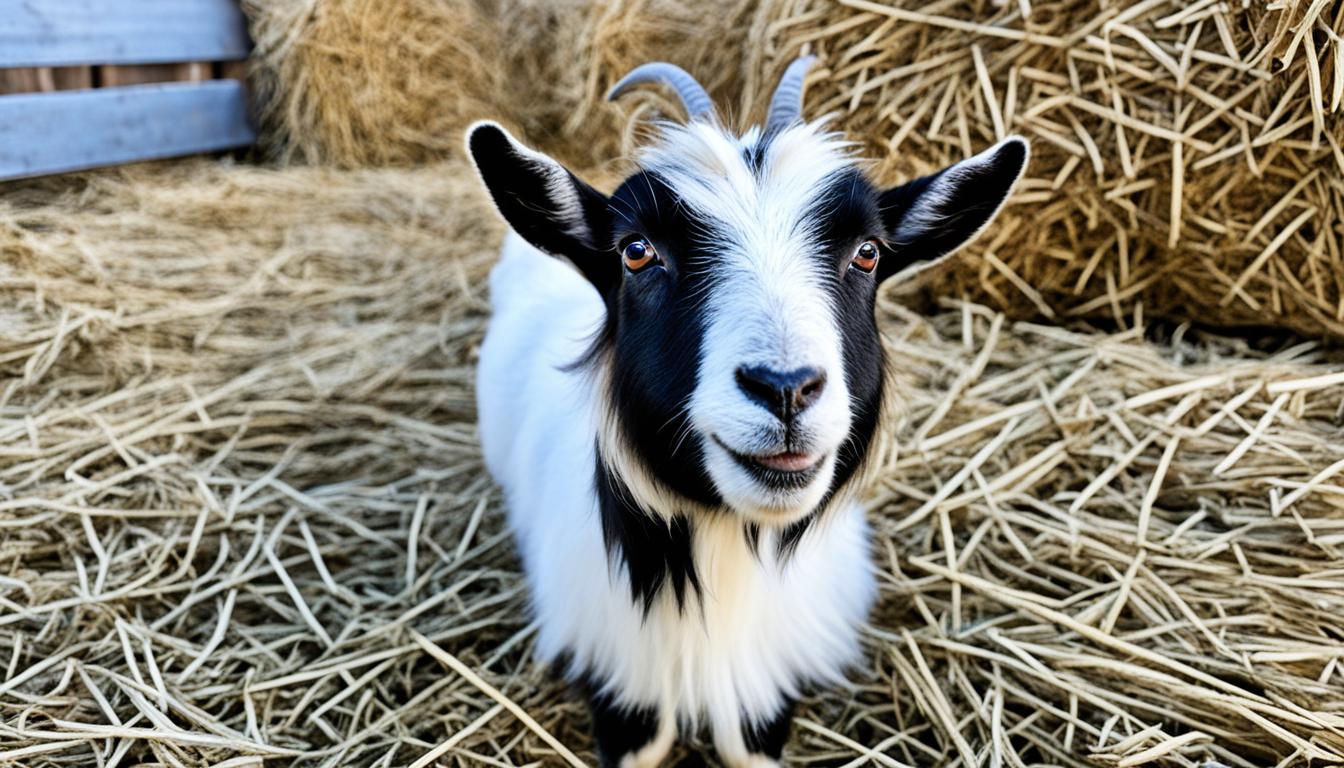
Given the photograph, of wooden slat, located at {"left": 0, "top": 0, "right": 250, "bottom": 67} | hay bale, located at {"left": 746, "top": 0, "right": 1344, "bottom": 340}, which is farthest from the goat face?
wooden slat, located at {"left": 0, "top": 0, "right": 250, "bottom": 67}

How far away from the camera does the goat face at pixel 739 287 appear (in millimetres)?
1924

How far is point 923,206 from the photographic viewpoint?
2.46 metres

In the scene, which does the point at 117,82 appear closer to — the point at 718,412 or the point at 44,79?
the point at 44,79

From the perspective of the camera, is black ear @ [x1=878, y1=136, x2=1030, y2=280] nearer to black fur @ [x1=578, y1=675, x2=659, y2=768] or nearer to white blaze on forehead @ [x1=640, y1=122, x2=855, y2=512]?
white blaze on forehead @ [x1=640, y1=122, x2=855, y2=512]

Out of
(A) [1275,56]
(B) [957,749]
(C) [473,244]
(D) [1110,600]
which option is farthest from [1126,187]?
(C) [473,244]

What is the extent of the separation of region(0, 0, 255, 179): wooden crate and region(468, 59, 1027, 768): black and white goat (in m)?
4.39

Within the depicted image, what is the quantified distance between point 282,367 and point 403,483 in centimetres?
100

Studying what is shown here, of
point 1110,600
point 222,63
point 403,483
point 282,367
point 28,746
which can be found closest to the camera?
point 28,746

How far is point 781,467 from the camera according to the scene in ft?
6.40

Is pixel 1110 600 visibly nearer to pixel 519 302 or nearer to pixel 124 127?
pixel 519 302

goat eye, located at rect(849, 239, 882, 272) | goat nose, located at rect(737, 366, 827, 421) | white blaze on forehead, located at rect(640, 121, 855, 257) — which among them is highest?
white blaze on forehead, located at rect(640, 121, 855, 257)

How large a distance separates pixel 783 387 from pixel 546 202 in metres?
0.82

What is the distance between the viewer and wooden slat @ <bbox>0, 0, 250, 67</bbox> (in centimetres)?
539

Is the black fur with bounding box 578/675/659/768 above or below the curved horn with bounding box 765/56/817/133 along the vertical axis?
below
